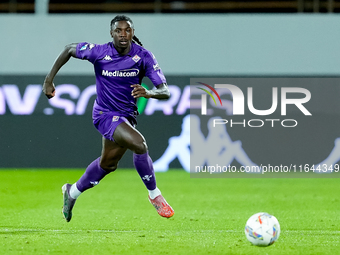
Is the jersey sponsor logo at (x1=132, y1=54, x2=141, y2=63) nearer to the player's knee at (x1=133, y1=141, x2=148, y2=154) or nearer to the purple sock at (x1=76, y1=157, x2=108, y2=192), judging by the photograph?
the player's knee at (x1=133, y1=141, x2=148, y2=154)

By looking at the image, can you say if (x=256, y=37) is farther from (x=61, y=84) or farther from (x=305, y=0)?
(x=61, y=84)

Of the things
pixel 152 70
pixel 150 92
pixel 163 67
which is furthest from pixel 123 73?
pixel 163 67

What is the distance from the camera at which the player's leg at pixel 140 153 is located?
5.24 metres

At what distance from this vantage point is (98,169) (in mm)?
5633

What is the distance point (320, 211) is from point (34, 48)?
7641 mm

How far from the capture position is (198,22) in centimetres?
1243

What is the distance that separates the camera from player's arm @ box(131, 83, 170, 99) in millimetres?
5008

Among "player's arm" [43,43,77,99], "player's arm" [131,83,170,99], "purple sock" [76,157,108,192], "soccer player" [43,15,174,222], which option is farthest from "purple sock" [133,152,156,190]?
"player's arm" [43,43,77,99]

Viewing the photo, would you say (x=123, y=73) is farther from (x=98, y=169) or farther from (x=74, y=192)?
(x=74, y=192)

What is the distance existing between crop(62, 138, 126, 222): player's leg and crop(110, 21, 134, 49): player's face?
0.96 metres

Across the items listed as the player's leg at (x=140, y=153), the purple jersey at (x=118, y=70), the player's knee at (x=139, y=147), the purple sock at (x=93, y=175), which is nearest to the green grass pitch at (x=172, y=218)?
the player's leg at (x=140, y=153)

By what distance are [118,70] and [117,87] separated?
173 mm

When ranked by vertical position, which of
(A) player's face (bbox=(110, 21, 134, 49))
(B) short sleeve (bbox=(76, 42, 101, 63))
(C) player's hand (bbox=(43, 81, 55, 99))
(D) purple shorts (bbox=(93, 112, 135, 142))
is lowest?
(D) purple shorts (bbox=(93, 112, 135, 142))

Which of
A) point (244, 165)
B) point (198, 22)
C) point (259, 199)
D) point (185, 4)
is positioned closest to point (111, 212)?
point (259, 199)
